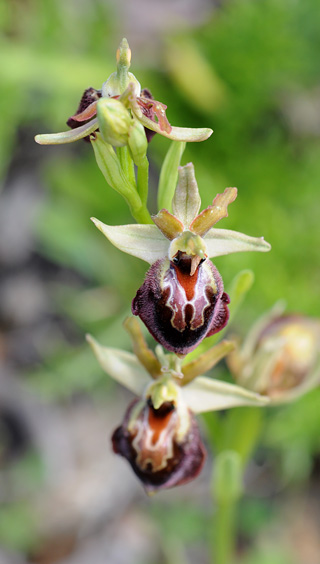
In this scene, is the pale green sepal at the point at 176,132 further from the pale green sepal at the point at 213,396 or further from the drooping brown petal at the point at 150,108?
the pale green sepal at the point at 213,396

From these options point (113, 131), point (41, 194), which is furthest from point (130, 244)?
point (41, 194)

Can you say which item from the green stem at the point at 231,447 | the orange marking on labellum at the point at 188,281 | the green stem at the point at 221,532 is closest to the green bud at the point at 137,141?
the orange marking on labellum at the point at 188,281

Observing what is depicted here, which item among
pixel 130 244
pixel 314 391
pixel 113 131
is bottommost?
pixel 314 391

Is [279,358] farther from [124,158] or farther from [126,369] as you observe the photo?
[124,158]

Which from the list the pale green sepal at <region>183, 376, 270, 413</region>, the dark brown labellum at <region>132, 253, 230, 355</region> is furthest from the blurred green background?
the dark brown labellum at <region>132, 253, 230, 355</region>

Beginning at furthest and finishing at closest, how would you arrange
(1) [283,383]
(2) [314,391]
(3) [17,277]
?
1. (3) [17,277]
2. (2) [314,391]
3. (1) [283,383]

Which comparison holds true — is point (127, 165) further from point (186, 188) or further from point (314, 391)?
point (314, 391)
